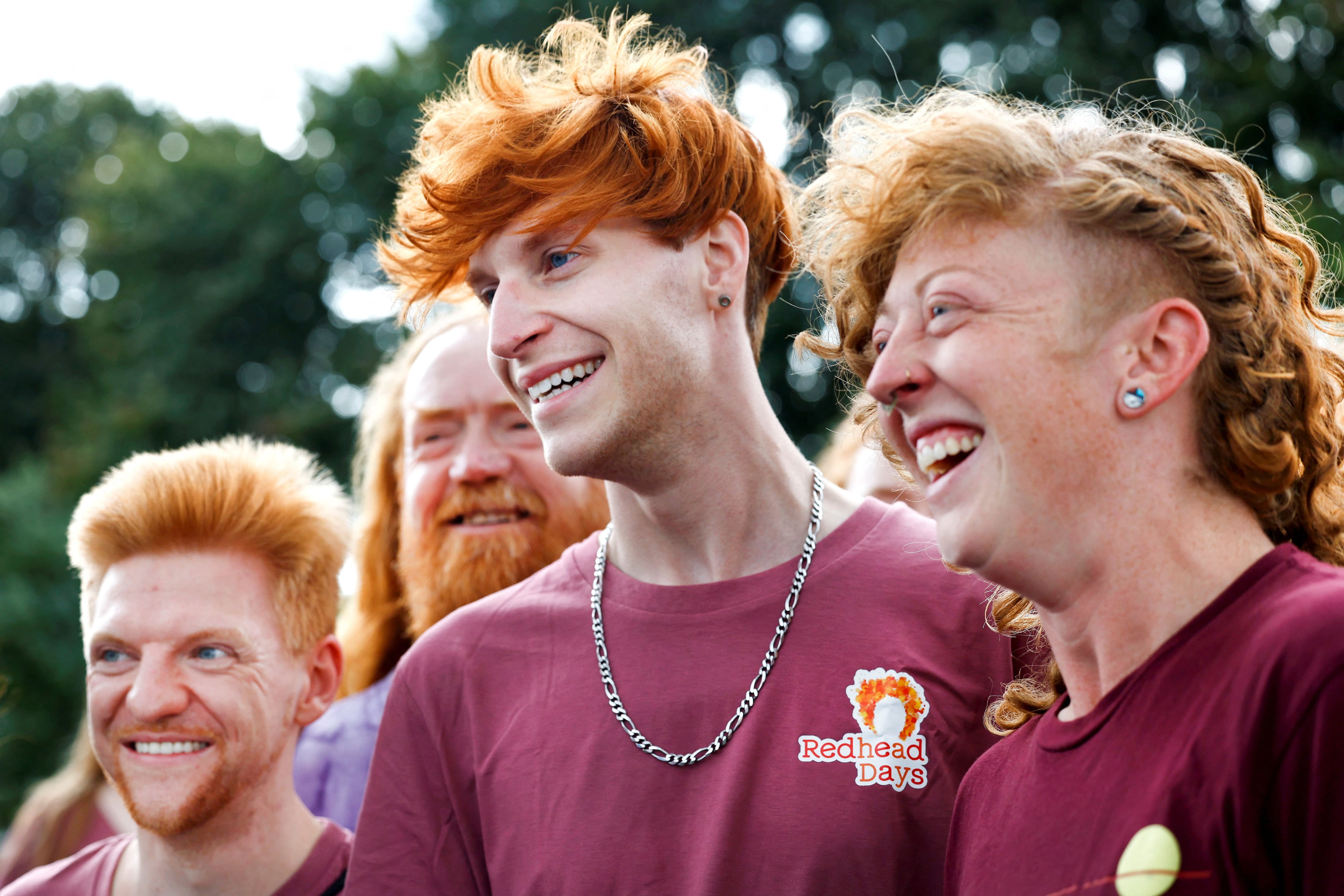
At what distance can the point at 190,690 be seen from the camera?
3166 mm

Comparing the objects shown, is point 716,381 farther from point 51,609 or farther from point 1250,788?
point 51,609

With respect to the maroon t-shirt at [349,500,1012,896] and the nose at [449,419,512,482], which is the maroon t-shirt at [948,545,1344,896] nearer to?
the maroon t-shirt at [349,500,1012,896]

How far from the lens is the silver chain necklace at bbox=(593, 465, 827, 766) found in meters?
2.57

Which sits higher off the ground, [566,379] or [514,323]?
[514,323]

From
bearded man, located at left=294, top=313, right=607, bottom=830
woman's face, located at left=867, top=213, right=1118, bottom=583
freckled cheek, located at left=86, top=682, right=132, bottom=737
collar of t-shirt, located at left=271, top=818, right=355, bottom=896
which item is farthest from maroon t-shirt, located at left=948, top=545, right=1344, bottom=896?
bearded man, located at left=294, top=313, right=607, bottom=830

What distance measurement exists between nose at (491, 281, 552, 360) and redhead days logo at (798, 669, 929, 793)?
949mm

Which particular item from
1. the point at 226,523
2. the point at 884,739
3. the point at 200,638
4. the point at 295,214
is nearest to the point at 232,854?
the point at 200,638

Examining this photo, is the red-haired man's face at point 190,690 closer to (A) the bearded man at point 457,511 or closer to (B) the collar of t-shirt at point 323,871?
(B) the collar of t-shirt at point 323,871

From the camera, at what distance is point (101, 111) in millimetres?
25203

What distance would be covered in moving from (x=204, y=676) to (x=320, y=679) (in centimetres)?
33

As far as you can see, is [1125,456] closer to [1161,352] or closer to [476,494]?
[1161,352]

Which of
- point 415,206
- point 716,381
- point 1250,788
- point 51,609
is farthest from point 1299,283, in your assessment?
point 51,609

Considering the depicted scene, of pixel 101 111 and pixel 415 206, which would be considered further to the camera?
pixel 101 111

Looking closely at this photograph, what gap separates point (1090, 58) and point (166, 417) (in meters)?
12.9
